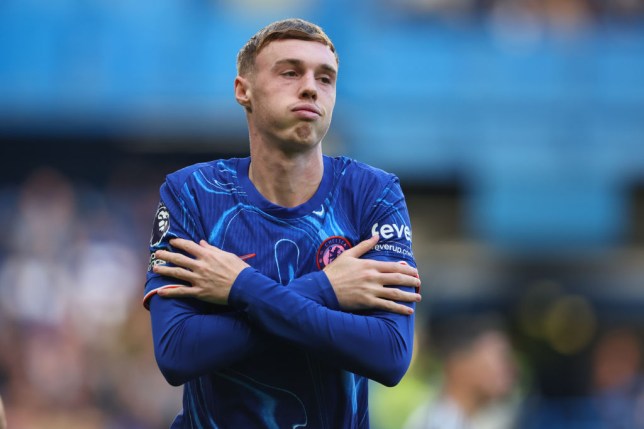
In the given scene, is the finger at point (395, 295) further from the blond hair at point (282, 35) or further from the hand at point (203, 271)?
the blond hair at point (282, 35)

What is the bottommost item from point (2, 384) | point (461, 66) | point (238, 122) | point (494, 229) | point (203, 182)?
point (2, 384)

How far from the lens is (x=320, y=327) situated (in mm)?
4301

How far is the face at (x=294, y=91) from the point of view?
14.8 feet

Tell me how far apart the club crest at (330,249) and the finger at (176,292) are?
46 centimetres

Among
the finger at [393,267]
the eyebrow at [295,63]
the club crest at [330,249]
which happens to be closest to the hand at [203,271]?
the club crest at [330,249]

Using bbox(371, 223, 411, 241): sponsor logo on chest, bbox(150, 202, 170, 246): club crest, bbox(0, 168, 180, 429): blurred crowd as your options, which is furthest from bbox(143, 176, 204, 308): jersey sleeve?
bbox(0, 168, 180, 429): blurred crowd

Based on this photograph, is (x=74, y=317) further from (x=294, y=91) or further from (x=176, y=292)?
(x=294, y=91)

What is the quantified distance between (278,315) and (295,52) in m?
0.94

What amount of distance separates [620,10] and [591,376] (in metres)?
6.15

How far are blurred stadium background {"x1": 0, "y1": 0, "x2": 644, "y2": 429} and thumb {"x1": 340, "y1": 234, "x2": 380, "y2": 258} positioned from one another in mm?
13828

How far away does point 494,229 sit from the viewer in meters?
19.7

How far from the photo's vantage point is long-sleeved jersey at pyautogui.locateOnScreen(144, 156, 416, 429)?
14.2ft

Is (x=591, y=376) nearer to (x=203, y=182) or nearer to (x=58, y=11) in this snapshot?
(x=58, y=11)

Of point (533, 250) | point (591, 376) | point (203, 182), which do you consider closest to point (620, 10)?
point (533, 250)
